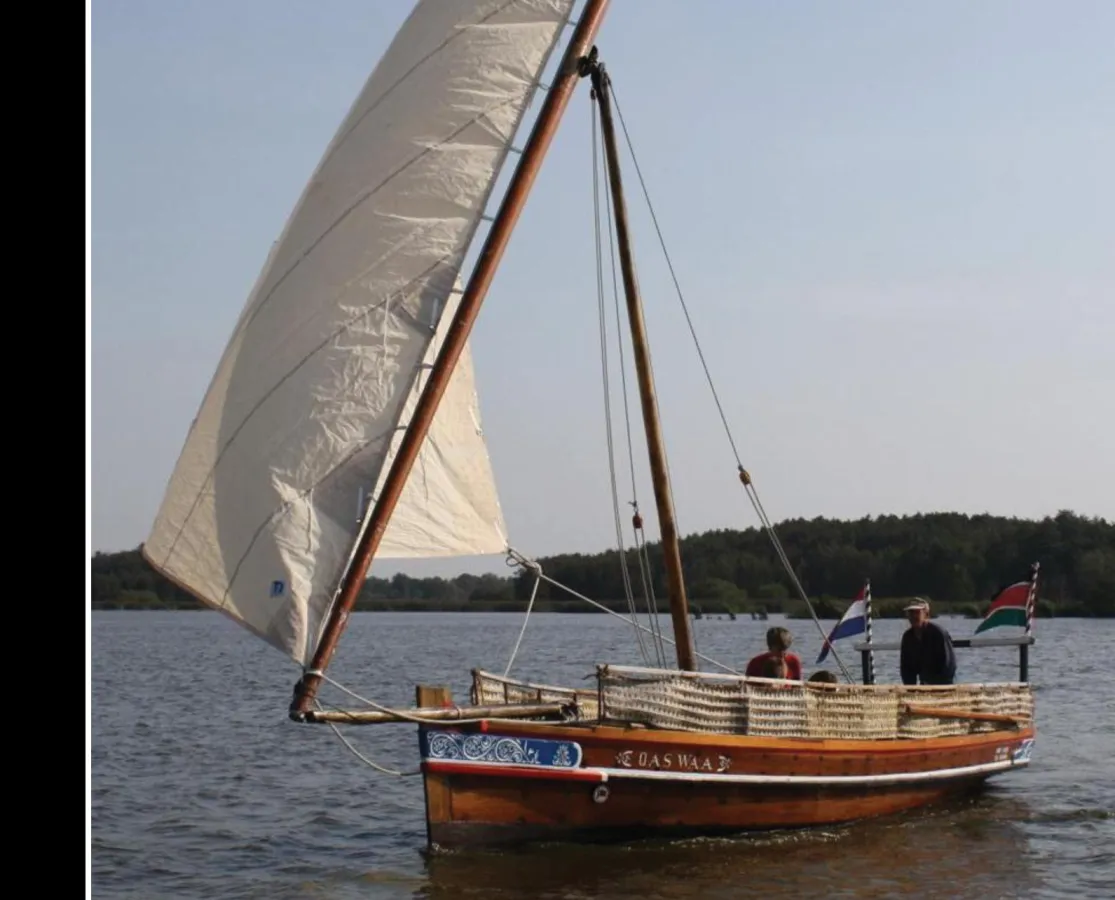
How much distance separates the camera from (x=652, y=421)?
52.7 ft

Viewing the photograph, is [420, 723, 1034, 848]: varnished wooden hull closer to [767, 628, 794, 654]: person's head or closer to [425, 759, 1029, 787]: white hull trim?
[425, 759, 1029, 787]: white hull trim

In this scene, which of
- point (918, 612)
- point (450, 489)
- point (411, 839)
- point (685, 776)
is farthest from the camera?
point (918, 612)

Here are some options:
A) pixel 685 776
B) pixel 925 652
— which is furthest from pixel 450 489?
pixel 925 652

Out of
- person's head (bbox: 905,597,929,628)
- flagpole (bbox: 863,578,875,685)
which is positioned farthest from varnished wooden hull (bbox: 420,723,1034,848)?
flagpole (bbox: 863,578,875,685)

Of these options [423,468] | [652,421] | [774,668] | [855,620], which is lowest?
[774,668]

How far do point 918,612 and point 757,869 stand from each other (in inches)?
216

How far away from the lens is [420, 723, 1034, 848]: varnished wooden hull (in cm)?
1337

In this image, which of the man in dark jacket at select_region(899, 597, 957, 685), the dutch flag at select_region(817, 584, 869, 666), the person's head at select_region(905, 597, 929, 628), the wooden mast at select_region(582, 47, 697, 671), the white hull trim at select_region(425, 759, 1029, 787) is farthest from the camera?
the dutch flag at select_region(817, 584, 869, 666)

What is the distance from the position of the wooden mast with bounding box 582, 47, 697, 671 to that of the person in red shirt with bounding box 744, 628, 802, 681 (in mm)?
680

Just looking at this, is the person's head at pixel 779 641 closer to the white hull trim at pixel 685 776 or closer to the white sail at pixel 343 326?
the white hull trim at pixel 685 776

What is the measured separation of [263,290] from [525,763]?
16.0ft

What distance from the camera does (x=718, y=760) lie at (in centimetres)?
1428

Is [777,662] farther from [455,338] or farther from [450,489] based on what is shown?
[455,338]
